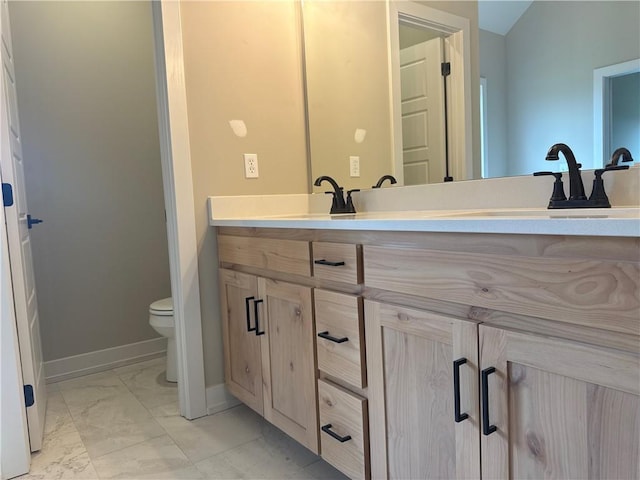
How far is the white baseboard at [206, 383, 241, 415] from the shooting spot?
2.17 metres

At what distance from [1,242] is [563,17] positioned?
2.02 meters

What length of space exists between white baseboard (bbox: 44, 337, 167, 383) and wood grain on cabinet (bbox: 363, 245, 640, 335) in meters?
2.26

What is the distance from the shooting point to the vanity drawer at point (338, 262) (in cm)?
133

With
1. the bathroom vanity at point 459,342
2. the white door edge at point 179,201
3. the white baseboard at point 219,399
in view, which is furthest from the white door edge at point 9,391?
the bathroom vanity at point 459,342

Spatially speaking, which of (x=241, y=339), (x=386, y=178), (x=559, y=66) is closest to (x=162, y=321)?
(x=241, y=339)

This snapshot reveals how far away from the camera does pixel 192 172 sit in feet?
6.77

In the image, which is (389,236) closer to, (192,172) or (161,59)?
(192,172)

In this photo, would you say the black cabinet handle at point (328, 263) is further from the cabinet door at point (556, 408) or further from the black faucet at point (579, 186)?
the black faucet at point (579, 186)

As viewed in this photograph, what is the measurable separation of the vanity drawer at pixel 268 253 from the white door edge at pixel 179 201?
174mm

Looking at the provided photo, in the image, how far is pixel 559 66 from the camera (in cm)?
144

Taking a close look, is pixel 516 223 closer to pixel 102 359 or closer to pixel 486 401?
pixel 486 401

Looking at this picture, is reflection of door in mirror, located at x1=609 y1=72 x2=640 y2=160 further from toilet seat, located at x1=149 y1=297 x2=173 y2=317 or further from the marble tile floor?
toilet seat, located at x1=149 y1=297 x2=173 y2=317

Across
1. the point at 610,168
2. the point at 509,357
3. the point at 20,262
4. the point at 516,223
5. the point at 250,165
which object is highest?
the point at 250,165

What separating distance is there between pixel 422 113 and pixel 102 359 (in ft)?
7.62
